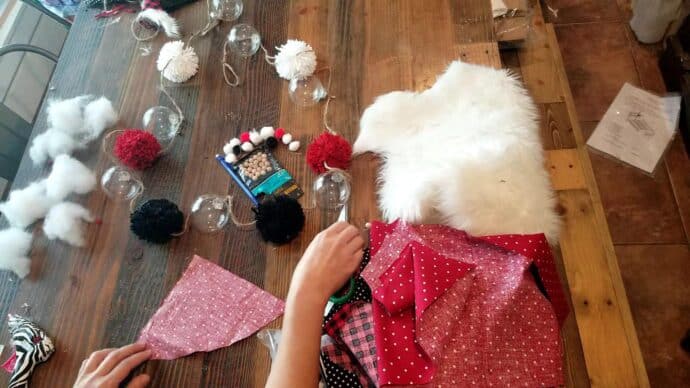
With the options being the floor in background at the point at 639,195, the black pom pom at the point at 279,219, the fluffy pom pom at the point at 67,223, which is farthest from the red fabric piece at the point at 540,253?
the fluffy pom pom at the point at 67,223

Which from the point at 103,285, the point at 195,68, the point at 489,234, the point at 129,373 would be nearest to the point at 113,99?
the point at 195,68

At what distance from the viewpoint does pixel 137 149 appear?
3.29ft

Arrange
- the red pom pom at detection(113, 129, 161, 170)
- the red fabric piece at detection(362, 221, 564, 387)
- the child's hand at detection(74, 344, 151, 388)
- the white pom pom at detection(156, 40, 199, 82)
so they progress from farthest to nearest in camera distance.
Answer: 1. the white pom pom at detection(156, 40, 199, 82)
2. the red pom pom at detection(113, 129, 161, 170)
3. the child's hand at detection(74, 344, 151, 388)
4. the red fabric piece at detection(362, 221, 564, 387)

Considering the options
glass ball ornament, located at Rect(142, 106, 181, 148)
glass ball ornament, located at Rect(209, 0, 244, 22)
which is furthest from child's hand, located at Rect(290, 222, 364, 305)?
glass ball ornament, located at Rect(209, 0, 244, 22)

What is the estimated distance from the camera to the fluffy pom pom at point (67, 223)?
980 mm

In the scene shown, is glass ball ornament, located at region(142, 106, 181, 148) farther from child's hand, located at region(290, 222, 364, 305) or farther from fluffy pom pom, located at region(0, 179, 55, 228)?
child's hand, located at region(290, 222, 364, 305)

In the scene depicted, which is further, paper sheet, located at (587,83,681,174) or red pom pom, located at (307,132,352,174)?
paper sheet, located at (587,83,681,174)

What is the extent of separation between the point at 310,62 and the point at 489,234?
567 millimetres

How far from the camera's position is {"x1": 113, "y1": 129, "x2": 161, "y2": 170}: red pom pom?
1005 millimetres

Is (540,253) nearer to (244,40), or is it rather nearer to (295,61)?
(295,61)

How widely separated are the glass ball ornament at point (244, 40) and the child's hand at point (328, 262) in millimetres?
535

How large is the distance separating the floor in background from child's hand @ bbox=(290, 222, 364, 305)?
0.97 m

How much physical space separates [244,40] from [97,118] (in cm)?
39

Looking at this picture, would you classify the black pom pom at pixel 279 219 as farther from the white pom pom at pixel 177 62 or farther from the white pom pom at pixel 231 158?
the white pom pom at pixel 177 62
